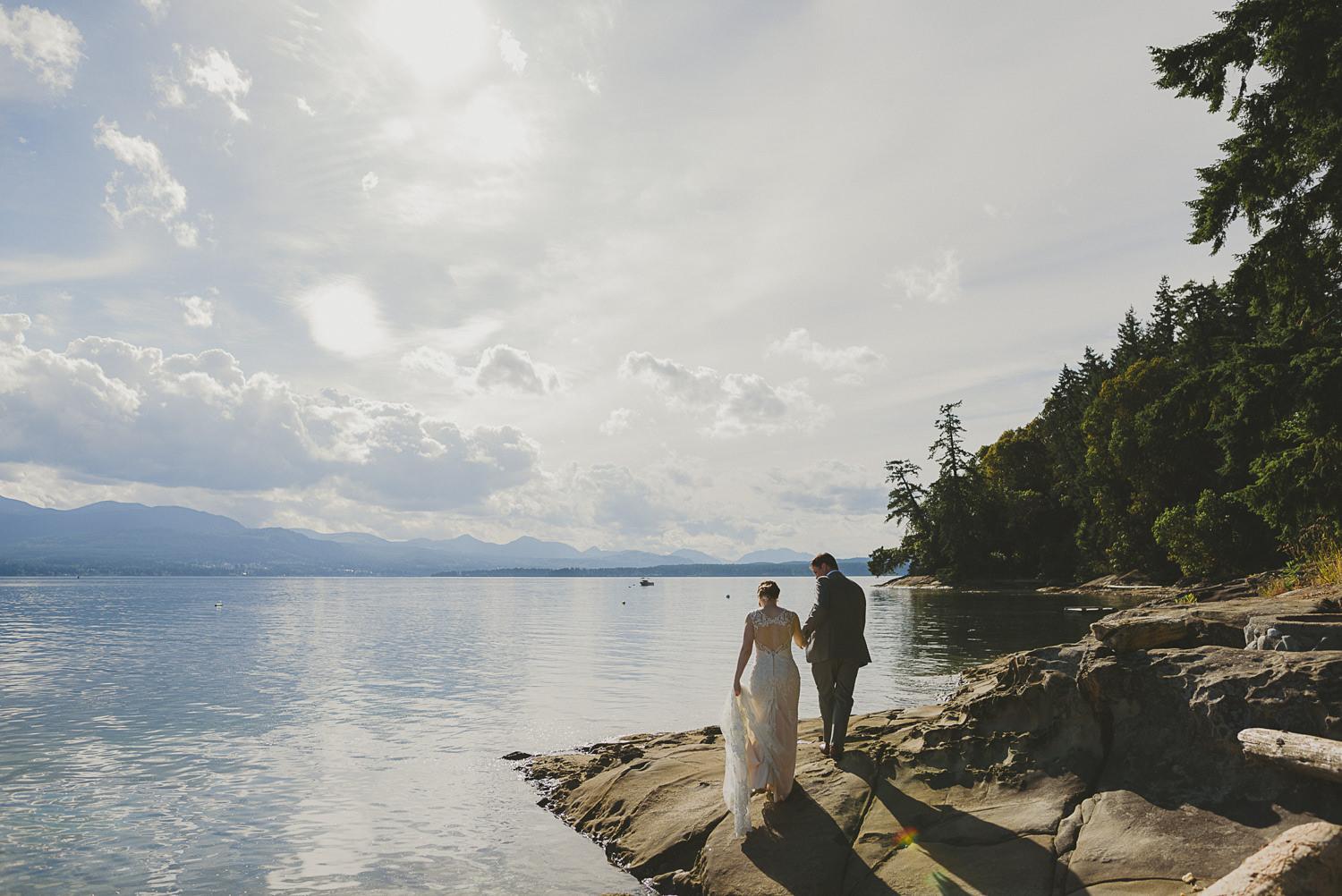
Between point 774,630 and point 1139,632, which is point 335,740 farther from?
point 1139,632

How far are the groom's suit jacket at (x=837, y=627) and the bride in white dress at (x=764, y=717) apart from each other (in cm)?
50

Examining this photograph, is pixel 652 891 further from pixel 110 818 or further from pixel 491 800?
pixel 110 818

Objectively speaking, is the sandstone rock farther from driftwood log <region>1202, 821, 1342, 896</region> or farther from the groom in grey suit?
driftwood log <region>1202, 821, 1342, 896</region>

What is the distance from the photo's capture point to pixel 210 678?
97.9ft

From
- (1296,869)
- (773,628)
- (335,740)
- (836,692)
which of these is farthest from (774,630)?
(335,740)

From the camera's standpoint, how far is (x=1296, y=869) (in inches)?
209

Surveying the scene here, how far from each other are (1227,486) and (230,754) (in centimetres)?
6152

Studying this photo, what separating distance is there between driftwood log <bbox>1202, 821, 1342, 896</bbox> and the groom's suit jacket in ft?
15.1

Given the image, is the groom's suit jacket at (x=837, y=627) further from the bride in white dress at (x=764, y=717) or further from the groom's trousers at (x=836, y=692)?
the bride in white dress at (x=764, y=717)

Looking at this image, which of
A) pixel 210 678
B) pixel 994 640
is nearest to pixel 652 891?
pixel 210 678

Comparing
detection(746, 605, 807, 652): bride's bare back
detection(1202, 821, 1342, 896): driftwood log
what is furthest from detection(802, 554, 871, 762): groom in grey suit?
detection(1202, 821, 1342, 896): driftwood log

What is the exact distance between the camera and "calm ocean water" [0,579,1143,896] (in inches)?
421

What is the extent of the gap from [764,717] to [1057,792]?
321cm

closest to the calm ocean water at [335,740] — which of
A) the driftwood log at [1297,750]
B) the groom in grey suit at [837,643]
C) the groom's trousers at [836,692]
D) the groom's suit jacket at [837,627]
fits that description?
the groom's trousers at [836,692]
